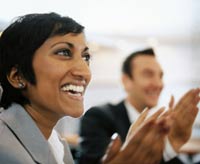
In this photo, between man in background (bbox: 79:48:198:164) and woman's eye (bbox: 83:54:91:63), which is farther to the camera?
man in background (bbox: 79:48:198:164)

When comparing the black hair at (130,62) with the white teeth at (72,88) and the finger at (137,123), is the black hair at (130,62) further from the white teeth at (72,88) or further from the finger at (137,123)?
the white teeth at (72,88)

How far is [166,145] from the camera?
89 centimetres

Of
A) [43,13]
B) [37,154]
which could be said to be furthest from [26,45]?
[37,154]

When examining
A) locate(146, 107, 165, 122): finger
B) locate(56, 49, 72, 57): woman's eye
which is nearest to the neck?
locate(56, 49, 72, 57): woman's eye

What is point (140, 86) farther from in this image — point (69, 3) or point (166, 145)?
point (69, 3)

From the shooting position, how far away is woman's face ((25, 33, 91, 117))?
2.00 ft

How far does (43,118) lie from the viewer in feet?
2.17

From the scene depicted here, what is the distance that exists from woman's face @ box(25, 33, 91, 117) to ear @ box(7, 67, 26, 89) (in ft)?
0.05

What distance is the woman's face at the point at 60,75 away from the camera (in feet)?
2.00

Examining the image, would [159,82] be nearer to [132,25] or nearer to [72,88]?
[132,25]

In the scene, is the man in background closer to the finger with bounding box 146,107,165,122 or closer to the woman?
the finger with bounding box 146,107,165,122

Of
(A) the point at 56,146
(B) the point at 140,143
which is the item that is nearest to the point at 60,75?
(A) the point at 56,146

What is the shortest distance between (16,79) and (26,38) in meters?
0.08

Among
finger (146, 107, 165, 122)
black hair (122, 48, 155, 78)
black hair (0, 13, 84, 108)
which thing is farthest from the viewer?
black hair (122, 48, 155, 78)
